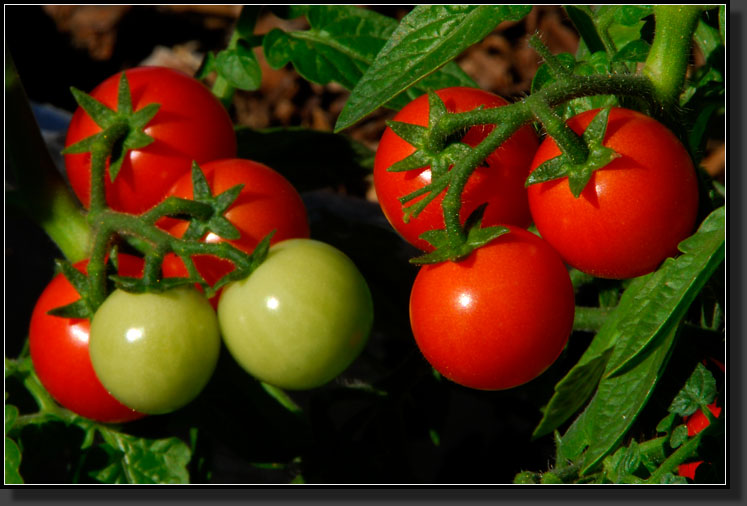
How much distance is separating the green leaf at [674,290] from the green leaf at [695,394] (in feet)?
0.67

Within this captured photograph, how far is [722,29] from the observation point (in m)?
0.99

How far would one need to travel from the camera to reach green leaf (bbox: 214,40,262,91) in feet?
3.84

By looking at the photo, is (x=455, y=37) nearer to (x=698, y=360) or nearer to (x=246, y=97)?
(x=698, y=360)

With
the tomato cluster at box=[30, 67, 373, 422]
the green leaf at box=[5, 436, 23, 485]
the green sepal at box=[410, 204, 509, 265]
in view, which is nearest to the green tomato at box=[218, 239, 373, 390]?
the tomato cluster at box=[30, 67, 373, 422]

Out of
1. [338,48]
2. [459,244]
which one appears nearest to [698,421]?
[459,244]

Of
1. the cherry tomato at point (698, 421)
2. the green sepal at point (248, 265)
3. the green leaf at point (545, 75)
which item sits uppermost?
the green leaf at point (545, 75)

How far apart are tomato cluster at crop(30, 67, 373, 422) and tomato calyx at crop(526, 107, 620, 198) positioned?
258mm

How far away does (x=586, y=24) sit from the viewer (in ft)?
3.34

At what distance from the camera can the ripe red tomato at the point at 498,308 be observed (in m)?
0.79

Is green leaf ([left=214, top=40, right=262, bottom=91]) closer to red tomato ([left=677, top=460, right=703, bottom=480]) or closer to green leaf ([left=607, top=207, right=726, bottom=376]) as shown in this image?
green leaf ([left=607, top=207, right=726, bottom=376])

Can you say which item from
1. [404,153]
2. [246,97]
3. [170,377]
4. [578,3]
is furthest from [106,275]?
[246,97]

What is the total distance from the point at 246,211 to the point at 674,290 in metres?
0.49

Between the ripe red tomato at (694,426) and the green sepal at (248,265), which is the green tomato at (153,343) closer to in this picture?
the green sepal at (248,265)

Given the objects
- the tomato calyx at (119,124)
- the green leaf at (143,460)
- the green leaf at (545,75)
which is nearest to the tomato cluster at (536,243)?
the green leaf at (545,75)
